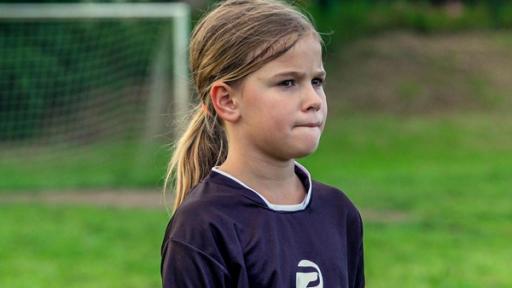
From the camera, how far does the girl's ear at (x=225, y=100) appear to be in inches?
112

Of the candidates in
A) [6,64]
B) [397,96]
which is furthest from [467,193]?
[397,96]

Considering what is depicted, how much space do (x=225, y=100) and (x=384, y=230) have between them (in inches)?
260

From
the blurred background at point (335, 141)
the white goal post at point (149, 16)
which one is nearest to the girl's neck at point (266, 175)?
the blurred background at point (335, 141)

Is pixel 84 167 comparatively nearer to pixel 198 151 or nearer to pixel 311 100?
pixel 198 151

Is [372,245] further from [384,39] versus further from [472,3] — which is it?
[472,3]

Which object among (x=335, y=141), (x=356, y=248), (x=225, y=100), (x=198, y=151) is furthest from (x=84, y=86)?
(x=225, y=100)

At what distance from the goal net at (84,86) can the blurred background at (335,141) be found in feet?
0.07

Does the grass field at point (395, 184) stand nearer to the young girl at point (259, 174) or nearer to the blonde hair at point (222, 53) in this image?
the blonde hair at point (222, 53)

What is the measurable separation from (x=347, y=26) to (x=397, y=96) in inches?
143

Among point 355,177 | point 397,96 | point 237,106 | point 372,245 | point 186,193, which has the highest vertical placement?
point 237,106

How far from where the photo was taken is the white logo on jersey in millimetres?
2795

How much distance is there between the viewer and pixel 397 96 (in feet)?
64.0

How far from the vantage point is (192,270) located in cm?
269

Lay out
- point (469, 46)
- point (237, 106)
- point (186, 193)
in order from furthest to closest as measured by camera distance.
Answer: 1. point (469, 46)
2. point (186, 193)
3. point (237, 106)
